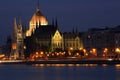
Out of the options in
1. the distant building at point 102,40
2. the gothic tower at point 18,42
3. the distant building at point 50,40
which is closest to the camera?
the distant building at point 102,40

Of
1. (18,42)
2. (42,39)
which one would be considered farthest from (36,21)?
(42,39)

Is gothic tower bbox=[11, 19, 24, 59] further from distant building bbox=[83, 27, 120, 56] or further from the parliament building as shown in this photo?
distant building bbox=[83, 27, 120, 56]

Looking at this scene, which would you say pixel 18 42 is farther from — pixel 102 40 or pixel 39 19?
pixel 102 40

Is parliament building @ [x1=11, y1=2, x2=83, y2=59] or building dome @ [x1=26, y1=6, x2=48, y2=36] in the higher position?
building dome @ [x1=26, y1=6, x2=48, y2=36]

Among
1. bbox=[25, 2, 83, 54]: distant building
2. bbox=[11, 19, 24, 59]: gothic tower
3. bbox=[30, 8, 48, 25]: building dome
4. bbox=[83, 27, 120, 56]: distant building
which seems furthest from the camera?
bbox=[30, 8, 48, 25]: building dome

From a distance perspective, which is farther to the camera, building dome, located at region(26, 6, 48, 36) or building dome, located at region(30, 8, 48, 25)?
building dome, located at region(30, 8, 48, 25)

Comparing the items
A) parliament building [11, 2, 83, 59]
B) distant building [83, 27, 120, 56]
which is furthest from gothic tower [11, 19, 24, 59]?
distant building [83, 27, 120, 56]

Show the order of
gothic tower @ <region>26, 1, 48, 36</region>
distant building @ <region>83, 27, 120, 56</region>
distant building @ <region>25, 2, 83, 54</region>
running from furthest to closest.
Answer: gothic tower @ <region>26, 1, 48, 36</region> < distant building @ <region>25, 2, 83, 54</region> < distant building @ <region>83, 27, 120, 56</region>

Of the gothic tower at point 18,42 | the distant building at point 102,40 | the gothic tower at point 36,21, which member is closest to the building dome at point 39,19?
the gothic tower at point 36,21

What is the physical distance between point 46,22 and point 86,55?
112 feet

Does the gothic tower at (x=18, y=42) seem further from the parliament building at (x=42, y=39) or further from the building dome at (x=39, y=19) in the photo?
the building dome at (x=39, y=19)

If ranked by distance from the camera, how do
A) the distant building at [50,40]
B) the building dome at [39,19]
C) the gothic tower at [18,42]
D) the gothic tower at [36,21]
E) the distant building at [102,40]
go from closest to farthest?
the distant building at [102,40]
the distant building at [50,40]
the gothic tower at [18,42]
the gothic tower at [36,21]
the building dome at [39,19]

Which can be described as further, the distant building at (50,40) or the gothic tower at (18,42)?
the gothic tower at (18,42)

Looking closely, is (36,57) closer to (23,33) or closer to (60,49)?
(60,49)
